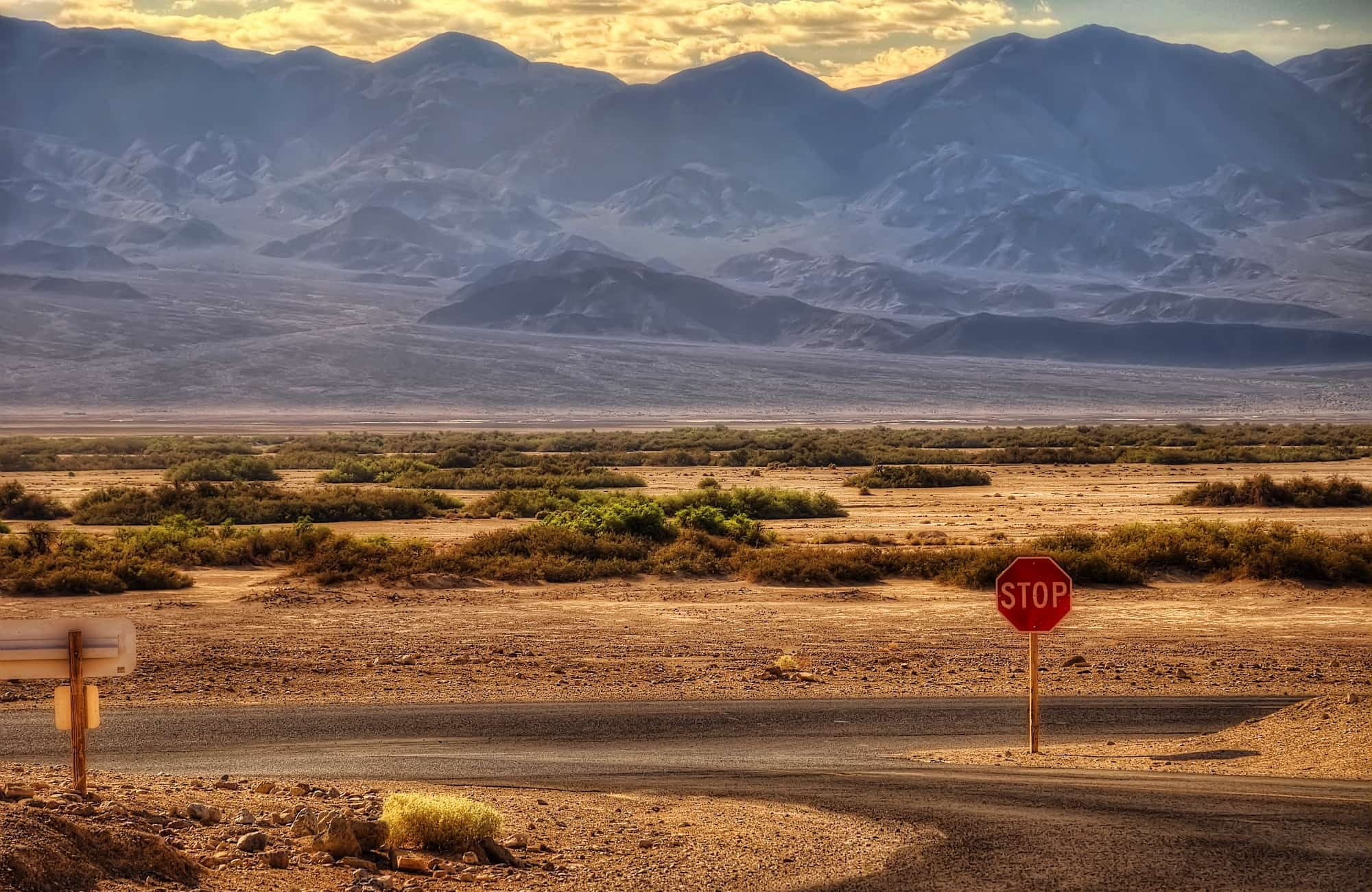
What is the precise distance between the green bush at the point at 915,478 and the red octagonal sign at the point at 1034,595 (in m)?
36.0

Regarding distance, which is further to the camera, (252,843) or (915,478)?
(915,478)

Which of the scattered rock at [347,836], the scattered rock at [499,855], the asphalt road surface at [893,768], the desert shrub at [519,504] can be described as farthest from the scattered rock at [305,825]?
the desert shrub at [519,504]

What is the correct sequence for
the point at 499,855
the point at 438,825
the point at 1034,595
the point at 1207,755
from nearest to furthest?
1. the point at 499,855
2. the point at 438,825
3. the point at 1207,755
4. the point at 1034,595

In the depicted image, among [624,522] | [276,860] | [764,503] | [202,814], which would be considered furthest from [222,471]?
[276,860]

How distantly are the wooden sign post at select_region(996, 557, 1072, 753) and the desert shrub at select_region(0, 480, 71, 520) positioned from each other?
1203 inches

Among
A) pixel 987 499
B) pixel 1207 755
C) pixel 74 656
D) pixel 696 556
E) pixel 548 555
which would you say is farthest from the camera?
pixel 987 499

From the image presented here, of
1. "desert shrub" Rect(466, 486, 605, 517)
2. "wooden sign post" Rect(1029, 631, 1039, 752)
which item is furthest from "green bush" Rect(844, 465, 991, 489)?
"wooden sign post" Rect(1029, 631, 1039, 752)

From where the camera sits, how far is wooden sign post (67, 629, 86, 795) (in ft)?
28.6

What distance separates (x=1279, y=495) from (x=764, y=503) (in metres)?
13.0

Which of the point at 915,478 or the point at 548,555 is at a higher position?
the point at 548,555

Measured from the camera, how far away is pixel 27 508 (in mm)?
38781

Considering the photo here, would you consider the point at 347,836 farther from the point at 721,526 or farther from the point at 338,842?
the point at 721,526

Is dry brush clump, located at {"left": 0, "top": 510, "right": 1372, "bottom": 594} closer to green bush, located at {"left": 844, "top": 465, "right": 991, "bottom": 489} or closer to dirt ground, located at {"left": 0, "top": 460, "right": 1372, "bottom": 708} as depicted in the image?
dirt ground, located at {"left": 0, "top": 460, "right": 1372, "bottom": 708}

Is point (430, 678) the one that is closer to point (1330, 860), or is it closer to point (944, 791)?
point (944, 791)
